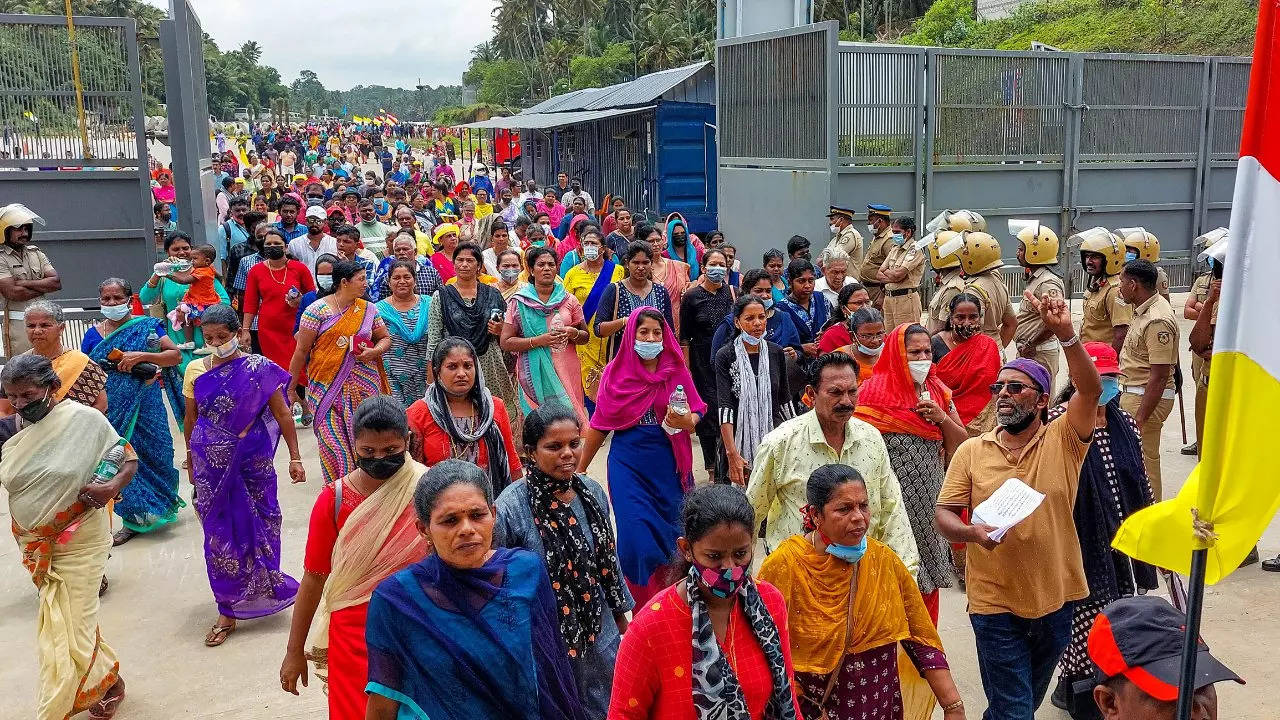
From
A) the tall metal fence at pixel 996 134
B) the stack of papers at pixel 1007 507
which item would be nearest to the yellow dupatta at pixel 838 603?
the stack of papers at pixel 1007 507

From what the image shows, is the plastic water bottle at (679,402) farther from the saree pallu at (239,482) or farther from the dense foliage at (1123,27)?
the dense foliage at (1123,27)

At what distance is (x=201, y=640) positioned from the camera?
230 inches

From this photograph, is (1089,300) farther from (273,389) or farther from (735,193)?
(735,193)

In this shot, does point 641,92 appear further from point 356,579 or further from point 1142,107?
point 356,579

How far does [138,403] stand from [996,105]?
33.9 feet

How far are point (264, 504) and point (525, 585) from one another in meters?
3.23

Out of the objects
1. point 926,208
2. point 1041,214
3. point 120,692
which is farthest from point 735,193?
point 120,692

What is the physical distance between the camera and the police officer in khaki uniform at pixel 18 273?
8.29 meters

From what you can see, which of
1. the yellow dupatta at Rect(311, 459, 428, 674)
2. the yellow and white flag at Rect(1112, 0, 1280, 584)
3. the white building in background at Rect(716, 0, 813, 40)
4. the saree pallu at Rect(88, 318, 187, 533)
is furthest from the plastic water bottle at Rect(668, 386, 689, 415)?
the white building in background at Rect(716, 0, 813, 40)

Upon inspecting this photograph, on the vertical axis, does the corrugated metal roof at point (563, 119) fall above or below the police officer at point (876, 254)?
above

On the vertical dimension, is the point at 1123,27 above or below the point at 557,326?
above

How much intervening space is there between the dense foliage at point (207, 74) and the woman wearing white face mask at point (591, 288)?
4.75 meters

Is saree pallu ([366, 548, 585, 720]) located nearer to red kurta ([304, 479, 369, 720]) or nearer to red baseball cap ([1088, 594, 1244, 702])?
red kurta ([304, 479, 369, 720])

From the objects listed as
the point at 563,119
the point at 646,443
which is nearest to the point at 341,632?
the point at 646,443
